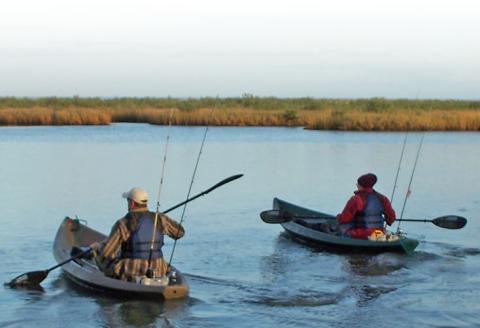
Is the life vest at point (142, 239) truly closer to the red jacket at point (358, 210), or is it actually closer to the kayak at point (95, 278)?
the kayak at point (95, 278)

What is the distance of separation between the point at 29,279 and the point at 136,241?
1536 mm

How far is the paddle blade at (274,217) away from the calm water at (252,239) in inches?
12.7

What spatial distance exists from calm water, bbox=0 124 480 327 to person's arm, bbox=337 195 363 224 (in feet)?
1.46

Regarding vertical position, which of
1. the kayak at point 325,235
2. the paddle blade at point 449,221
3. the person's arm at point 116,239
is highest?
the person's arm at point 116,239

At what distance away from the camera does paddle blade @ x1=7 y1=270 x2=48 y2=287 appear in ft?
29.6

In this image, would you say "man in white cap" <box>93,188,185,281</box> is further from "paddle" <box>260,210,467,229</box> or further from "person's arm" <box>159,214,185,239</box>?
"paddle" <box>260,210,467,229</box>

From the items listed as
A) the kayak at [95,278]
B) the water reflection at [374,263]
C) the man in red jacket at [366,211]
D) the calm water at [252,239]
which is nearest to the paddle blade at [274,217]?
the calm water at [252,239]

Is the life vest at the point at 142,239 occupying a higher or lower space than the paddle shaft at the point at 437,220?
higher

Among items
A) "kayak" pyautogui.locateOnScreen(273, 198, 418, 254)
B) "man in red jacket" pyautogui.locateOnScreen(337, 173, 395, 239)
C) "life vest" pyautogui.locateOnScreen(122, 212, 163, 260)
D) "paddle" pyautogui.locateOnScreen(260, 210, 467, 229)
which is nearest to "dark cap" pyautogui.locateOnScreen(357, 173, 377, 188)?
"man in red jacket" pyautogui.locateOnScreen(337, 173, 395, 239)

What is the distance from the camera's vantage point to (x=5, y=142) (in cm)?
2927

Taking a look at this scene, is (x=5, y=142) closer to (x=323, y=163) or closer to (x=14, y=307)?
(x=323, y=163)

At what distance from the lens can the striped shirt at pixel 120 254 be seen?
26.5 feet

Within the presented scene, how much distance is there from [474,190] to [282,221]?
6240 mm

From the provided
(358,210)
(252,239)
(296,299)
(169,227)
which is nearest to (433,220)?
(358,210)
